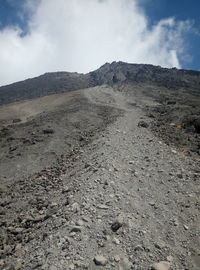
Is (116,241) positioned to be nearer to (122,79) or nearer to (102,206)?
(102,206)

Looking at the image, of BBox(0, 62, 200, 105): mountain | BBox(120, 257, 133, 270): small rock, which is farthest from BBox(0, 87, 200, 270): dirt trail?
BBox(0, 62, 200, 105): mountain

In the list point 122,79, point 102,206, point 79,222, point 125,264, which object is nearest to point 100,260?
point 125,264

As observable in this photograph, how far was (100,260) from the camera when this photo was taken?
4246 mm

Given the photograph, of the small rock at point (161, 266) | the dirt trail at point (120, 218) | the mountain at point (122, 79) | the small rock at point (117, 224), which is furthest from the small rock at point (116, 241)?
the mountain at point (122, 79)

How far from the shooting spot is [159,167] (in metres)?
8.09

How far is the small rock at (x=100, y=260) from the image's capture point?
421 cm

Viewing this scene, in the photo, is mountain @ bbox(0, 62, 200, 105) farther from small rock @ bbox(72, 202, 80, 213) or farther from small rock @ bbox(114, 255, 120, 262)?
small rock @ bbox(114, 255, 120, 262)

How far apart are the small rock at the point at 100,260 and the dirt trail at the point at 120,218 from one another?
0.02 metres

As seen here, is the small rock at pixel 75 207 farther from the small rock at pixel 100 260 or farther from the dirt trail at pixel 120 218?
the small rock at pixel 100 260

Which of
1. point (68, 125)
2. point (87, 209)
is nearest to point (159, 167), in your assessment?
point (87, 209)

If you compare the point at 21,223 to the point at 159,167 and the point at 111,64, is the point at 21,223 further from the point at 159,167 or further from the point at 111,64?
the point at 111,64

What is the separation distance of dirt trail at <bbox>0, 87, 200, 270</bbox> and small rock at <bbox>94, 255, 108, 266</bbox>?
2 centimetres

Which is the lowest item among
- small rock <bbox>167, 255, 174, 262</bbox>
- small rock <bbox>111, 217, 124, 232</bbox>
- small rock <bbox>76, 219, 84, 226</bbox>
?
small rock <bbox>167, 255, 174, 262</bbox>

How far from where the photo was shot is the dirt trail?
4422 mm
